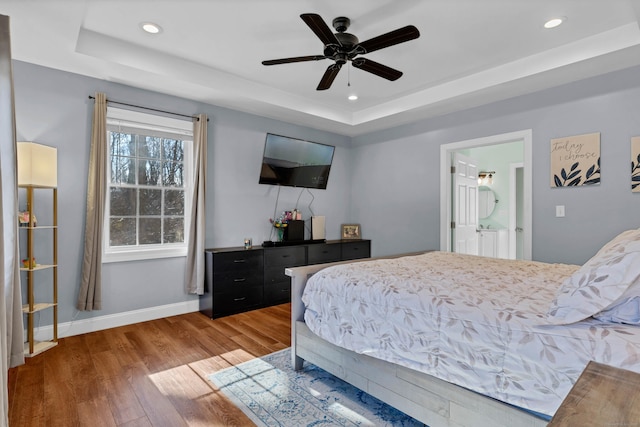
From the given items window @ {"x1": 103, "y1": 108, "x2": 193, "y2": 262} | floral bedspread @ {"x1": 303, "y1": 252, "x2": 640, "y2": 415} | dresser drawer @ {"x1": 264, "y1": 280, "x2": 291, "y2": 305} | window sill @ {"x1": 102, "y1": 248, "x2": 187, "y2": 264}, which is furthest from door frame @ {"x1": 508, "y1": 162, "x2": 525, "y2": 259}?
window sill @ {"x1": 102, "y1": 248, "x2": 187, "y2": 264}

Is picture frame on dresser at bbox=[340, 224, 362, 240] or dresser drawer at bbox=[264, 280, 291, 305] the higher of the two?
picture frame on dresser at bbox=[340, 224, 362, 240]

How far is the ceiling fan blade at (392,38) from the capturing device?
2.14m

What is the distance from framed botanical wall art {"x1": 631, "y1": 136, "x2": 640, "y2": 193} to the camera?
292cm

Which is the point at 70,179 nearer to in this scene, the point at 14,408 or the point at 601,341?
the point at 14,408

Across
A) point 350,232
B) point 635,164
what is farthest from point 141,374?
point 635,164

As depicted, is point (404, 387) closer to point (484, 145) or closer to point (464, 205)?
point (484, 145)

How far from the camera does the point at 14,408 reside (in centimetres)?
194

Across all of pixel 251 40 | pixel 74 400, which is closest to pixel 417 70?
pixel 251 40

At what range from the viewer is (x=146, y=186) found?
12.0ft

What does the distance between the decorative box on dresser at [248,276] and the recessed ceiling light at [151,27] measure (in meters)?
2.11

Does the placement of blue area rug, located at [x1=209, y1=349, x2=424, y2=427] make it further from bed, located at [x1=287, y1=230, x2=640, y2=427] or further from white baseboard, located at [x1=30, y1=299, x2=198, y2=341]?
white baseboard, located at [x1=30, y1=299, x2=198, y2=341]

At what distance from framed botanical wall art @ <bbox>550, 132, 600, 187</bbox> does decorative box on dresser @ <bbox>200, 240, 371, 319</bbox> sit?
2844mm

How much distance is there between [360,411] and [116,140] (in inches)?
131

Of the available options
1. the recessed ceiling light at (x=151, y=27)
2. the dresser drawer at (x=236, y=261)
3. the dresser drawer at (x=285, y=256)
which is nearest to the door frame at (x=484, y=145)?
the dresser drawer at (x=285, y=256)
